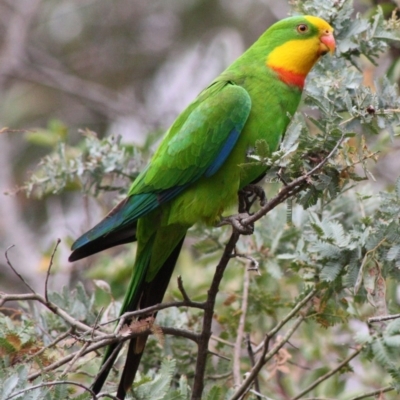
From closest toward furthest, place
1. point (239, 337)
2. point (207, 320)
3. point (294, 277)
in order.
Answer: point (207, 320), point (239, 337), point (294, 277)

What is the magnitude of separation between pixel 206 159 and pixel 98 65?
17.5ft

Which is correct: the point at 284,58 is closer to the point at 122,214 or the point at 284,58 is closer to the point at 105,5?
the point at 122,214

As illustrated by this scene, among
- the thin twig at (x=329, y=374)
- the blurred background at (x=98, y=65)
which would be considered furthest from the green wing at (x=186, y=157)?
the blurred background at (x=98, y=65)

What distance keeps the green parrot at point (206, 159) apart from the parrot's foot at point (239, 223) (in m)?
0.13

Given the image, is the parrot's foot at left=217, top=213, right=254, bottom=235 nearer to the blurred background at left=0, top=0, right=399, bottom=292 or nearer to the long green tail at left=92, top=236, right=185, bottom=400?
the long green tail at left=92, top=236, right=185, bottom=400

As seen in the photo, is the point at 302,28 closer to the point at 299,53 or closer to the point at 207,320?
the point at 299,53

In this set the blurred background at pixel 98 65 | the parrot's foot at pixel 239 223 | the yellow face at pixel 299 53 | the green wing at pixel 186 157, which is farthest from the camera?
the blurred background at pixel 98 65

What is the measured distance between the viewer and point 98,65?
7.82 m

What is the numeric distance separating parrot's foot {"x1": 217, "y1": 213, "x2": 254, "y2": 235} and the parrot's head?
0.61 metres

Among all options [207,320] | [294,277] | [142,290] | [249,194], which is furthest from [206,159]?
[294,277]

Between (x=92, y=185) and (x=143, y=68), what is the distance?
14.9 feet

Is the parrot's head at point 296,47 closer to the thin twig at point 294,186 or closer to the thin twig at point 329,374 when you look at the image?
the thin twig at point 294,186

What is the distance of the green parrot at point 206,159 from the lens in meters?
2.74

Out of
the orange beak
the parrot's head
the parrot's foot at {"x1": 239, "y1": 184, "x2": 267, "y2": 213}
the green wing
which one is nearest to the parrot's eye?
the parrot's head
